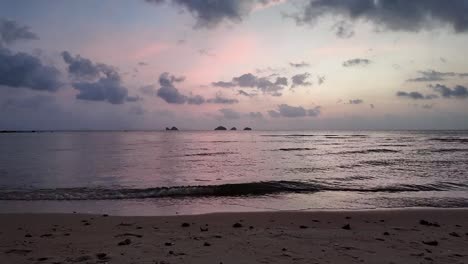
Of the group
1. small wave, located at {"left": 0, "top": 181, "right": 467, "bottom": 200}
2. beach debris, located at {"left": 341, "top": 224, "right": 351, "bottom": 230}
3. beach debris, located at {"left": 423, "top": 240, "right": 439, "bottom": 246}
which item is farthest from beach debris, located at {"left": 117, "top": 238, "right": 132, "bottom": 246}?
small wave, located at {"left": 0, "top": 181, "right": 467, "bottom": 200}

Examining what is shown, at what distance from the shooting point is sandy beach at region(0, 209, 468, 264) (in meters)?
6.57

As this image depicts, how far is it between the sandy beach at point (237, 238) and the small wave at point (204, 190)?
5181 mm

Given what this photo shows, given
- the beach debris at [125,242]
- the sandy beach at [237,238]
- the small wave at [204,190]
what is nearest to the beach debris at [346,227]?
the sandy beach at [237,238]

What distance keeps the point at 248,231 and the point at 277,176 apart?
1480 cm

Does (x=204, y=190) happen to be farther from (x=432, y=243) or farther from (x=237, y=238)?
(x=432, y=243)

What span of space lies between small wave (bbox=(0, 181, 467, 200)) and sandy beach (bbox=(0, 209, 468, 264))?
17.0ft

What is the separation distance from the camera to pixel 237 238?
26.5ft

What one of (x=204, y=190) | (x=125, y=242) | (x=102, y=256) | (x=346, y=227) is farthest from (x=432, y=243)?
(x=204, y=190)

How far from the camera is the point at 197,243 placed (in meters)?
7.59

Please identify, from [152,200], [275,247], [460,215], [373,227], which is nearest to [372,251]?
[275,247]

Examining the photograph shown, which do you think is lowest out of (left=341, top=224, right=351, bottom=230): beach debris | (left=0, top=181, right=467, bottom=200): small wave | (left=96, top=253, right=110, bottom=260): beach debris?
(left=0, top=181, right=467, bottom=200): small wave

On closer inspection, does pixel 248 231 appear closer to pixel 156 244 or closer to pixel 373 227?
pixel 156 244

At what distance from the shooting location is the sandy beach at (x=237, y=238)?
6.57 meters

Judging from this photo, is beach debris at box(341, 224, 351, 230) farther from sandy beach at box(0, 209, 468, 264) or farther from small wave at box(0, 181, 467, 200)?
small wave at box(0, 181, 467, 200)
